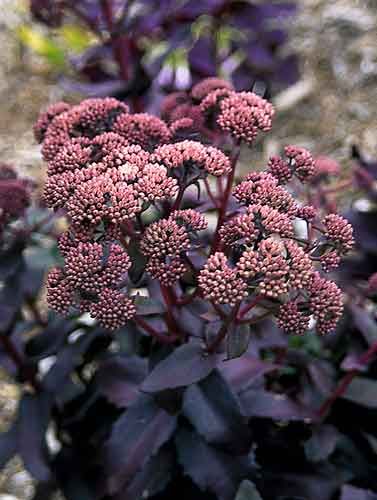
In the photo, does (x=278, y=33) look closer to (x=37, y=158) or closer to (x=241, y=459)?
(x=37, y=158)

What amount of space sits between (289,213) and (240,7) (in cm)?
174

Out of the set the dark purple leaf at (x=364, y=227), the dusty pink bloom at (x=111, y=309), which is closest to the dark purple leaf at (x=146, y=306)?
the dusty pink bloom at (x=111, y=309)

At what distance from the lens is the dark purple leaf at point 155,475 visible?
1532 mm

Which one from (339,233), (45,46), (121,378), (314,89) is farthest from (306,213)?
(45,46)

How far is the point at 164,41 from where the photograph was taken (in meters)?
2.50

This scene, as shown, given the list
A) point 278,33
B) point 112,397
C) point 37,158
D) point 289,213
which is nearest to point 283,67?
point 278,33

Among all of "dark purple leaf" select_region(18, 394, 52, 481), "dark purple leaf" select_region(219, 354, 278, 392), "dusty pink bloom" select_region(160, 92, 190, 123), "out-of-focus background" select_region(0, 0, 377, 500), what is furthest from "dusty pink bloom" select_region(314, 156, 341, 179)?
"out-of-focus background" select_region(0, 0, 377, 500)

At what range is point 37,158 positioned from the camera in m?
3.40

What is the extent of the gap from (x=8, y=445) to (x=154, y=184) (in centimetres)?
106

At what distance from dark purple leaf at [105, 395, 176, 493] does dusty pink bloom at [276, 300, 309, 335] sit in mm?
502

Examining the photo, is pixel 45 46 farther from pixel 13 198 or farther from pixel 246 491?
pixel 246 491

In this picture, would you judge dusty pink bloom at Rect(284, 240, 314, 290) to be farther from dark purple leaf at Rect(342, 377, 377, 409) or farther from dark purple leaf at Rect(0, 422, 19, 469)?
dark purple leaf at Rect(0, 422, 19, 469)

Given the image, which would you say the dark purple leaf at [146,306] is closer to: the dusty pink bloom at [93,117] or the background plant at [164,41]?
the dusty pink bloom at [93,117]

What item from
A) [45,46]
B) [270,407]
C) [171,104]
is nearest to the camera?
[171,104]
